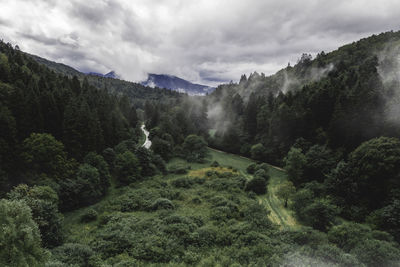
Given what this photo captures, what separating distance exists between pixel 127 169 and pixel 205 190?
666 inches

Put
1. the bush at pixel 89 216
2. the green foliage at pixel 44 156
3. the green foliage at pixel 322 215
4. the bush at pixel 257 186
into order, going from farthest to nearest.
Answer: the bush at pixel 257 186, the green foliage at pixel 44 156, the bush at pixel 89 216, the green foliage at pixel 322 215

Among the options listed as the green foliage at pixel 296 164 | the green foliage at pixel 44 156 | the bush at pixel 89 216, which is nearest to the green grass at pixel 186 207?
the bush at pixel 89 216

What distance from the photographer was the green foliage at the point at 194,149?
57.2 meters

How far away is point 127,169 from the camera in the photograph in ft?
130

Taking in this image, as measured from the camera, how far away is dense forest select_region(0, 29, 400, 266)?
16375mm

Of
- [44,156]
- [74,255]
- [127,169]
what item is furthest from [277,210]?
[44,156]

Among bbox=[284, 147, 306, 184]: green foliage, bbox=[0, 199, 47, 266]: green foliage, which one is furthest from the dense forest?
bbox=[284, 147, 306, 184]: green foliage

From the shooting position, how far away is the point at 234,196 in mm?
31719

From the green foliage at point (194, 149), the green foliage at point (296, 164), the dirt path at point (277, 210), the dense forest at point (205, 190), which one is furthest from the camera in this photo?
the green foliage at point (194, 149)

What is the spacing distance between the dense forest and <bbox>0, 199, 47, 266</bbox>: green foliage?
0.18ft

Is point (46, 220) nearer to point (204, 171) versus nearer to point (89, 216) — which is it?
point (89, 216)

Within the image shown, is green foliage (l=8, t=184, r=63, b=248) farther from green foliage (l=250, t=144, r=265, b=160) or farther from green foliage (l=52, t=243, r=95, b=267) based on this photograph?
green foliage (l=250, t=144, r=265, b=160)

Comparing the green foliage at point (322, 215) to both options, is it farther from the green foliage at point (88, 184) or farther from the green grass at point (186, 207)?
the green foliage at point (88, 184)

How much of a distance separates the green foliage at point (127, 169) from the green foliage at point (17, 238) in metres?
28.1
